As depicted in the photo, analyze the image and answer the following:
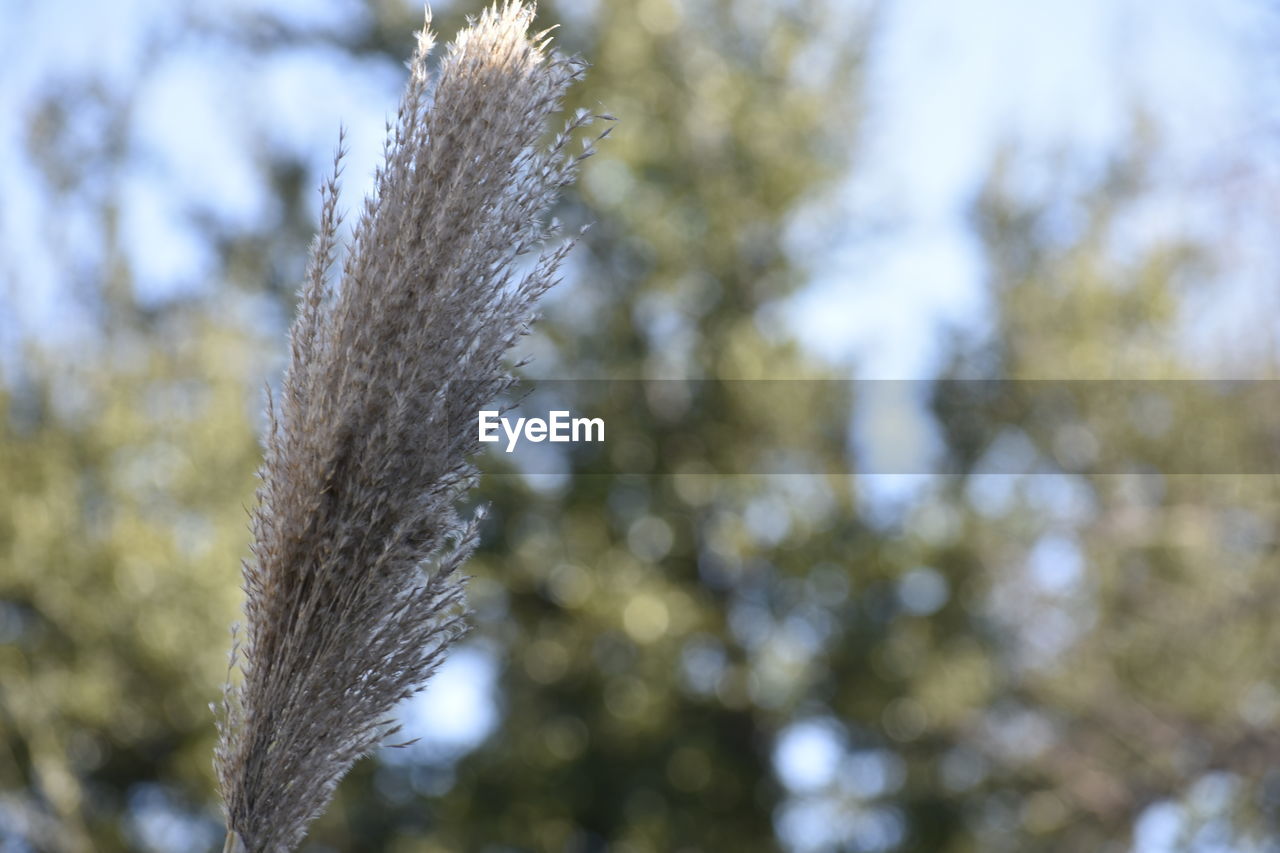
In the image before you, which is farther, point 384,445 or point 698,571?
point 698,571

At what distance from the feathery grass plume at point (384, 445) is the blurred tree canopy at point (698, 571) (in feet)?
25.7

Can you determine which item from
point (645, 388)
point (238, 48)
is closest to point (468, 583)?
point (645, 388)

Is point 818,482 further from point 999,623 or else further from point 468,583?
point 468,583

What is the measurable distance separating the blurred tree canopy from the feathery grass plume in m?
7.82

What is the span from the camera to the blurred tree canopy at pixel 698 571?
950 cm

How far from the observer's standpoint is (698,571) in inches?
404

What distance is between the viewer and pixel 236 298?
10961mm

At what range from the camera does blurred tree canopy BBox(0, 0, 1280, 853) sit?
9.50 metres

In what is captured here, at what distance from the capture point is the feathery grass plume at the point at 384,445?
1674mm

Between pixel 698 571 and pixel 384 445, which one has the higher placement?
pixel 698 571

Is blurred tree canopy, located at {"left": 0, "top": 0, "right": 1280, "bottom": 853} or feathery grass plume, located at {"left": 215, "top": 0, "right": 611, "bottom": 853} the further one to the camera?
blurred tree canopy, located at {"left": 0, "top": 0, "right": 1280, "bottom": 853}

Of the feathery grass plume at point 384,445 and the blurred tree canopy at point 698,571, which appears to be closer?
the feathery grass plume at point 384,445

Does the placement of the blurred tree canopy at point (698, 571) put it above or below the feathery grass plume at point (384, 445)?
above

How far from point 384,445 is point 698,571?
342 inches
